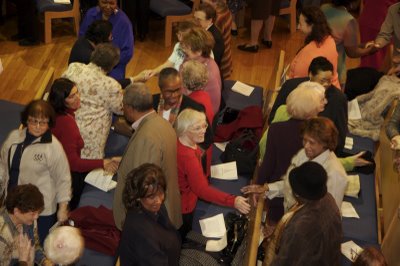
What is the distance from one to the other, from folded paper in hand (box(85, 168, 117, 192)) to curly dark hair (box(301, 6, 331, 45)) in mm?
2143

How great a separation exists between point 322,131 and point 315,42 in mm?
1879

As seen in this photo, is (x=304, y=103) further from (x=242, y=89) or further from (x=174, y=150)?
(x=242, y=89)

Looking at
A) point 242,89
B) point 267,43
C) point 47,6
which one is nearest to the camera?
point 242,89

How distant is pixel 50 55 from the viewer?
8.33 metres

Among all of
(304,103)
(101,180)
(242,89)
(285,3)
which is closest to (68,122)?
(101,180)

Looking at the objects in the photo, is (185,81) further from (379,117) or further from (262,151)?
(379,117)

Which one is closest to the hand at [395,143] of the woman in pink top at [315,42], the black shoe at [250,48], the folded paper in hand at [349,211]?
the folded paper in hand at [349,211]

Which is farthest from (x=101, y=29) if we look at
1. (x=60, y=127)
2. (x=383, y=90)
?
(x=383, y=90)

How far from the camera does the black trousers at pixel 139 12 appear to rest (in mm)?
8547

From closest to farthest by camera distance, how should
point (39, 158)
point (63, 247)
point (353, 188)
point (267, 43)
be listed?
point (63, 247) < point (39, 158) < point (353, 188) < point (267, 43)

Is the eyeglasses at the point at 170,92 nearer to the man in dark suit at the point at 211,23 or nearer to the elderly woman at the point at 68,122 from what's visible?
the elderly woman at the point at 68,122

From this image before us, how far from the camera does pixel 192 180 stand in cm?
471

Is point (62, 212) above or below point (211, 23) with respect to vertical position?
below

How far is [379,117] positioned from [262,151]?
162 cm
